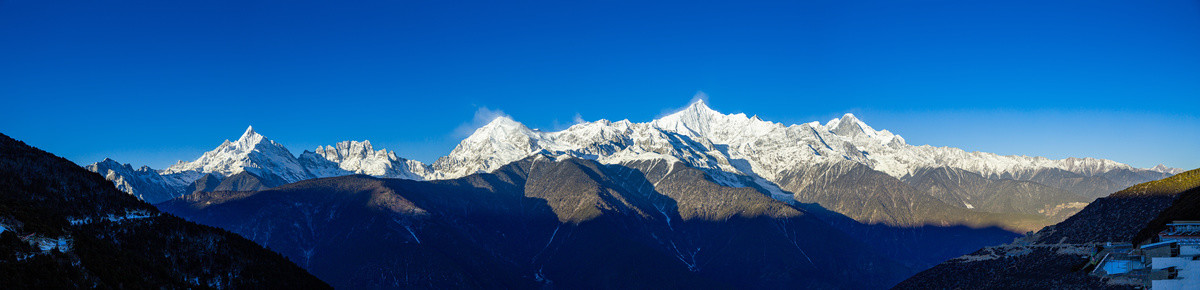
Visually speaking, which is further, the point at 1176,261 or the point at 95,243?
the point at 95,243

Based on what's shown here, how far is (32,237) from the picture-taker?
120 meters

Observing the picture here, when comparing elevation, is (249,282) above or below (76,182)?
below

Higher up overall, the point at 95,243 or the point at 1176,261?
the point at 95,243

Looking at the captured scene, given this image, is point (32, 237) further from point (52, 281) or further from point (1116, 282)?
point (1116, 282)

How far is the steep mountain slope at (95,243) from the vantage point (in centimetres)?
11569

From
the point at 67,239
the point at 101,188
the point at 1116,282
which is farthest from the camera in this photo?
the point at 101,188

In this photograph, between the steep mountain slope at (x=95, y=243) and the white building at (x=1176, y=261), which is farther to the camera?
the steep mountain slope at (x=95, y=243)

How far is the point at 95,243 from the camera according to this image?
142500 millimetres

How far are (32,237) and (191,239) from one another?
65285mm

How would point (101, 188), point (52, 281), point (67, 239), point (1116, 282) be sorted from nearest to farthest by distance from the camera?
point (52, 281) < point (67, 239) < point (1116, 282) < point (101, 188)

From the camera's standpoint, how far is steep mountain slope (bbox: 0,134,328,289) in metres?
116

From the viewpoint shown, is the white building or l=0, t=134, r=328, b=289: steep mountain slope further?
l=0, t=134, r=328, b=289: steep mountain slope

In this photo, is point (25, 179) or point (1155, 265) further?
point (25, 179)

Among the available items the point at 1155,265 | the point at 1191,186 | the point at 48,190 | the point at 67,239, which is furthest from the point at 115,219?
the point at 1191,186
